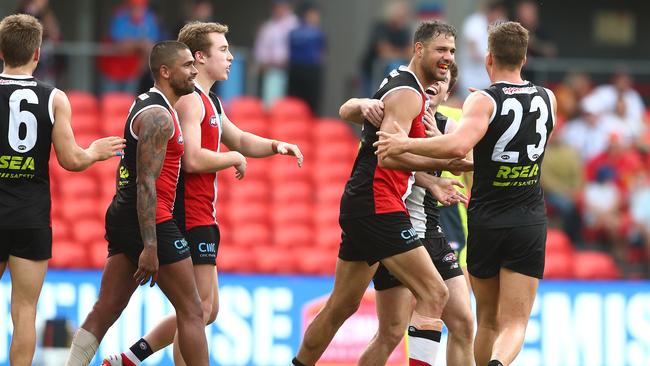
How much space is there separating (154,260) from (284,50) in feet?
33.2

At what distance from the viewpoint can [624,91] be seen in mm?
19297

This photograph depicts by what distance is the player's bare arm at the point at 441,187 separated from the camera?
31.0 ft

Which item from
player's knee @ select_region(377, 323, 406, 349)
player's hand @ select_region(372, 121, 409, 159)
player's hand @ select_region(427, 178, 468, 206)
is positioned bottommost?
player's knee @ select_region(377, 323, 406, 349)

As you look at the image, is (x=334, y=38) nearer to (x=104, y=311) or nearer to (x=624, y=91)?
(x=624, y=91)

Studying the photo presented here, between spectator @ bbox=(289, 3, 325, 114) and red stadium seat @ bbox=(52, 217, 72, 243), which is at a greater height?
spectator @ bbox=(289, 3, 325, 114)

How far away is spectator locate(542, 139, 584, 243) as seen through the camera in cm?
1762

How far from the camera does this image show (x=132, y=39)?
59.3 ft

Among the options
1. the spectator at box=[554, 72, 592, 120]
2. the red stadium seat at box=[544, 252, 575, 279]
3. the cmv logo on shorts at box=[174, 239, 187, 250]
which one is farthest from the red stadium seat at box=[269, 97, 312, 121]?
the cmv logo on shorts at box=[174, 239, 187, 250]

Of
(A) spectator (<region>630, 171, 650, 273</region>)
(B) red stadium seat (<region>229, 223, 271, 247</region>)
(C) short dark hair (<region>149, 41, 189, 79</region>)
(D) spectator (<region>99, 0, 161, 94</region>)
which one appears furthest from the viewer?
(D) spectator (<region>99, 0, 161, 94</region>)

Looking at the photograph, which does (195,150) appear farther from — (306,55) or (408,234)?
(306,55)

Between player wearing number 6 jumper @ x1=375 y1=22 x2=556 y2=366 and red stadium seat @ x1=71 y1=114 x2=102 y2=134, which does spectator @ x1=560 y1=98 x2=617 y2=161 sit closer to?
red stadium seat @ x1=71 y1=114 x2=102 y2=134

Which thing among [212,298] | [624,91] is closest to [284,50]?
[624,91]

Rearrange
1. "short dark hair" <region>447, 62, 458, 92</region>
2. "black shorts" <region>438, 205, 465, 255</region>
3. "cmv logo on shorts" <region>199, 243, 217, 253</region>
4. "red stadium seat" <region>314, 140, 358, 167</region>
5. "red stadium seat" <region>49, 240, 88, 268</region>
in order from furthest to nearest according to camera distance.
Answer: "red stadium seat" <region>314, 140, 358, 167</region>
"red stadium seat" <region>49, 240, 88, 268</region>
"black shorts" <region>438, 205, 465, 255</region>
"short dark hair" <region>447, 62, 458, 92</region>
"cmv logo on shorts" <region>199, 243, 217, 253</region>

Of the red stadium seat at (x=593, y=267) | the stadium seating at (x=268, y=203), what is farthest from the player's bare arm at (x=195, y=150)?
the red stadium seat at (x=593, y=267)
